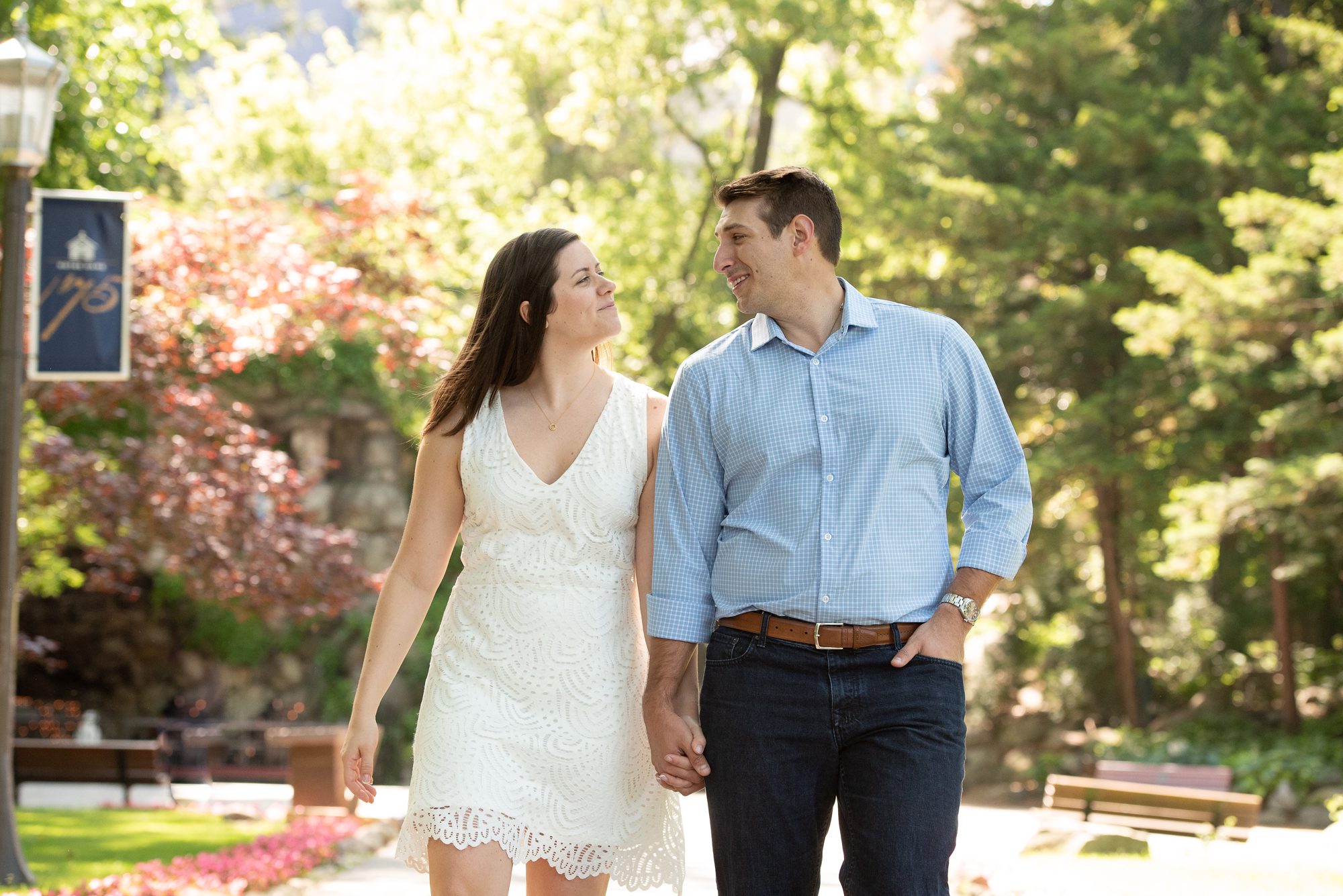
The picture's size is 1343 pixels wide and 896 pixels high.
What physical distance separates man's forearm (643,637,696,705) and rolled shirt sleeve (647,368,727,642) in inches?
1.1

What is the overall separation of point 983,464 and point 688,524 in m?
0.71

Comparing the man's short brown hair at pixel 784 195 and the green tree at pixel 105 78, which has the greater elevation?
the green tree at pixel 105 78

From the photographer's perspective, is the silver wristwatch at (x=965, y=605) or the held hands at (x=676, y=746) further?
the held hands at (x=676, y=746)

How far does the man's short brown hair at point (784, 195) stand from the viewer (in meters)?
3.14

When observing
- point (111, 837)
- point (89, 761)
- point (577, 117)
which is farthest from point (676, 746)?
point (577, 117)

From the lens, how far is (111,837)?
9219 mm

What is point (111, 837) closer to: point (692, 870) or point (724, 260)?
point (692, 870)

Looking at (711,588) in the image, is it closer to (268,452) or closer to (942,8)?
(268,452)

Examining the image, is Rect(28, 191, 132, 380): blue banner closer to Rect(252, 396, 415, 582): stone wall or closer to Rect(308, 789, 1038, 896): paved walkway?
Rect(308, 789, 1038, 896): paved walkway

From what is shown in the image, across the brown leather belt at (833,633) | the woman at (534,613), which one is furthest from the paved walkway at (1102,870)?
the brown leather belt at (833,633)

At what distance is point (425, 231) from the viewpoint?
12008 mm

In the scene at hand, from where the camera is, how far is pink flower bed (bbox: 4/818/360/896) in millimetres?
6539

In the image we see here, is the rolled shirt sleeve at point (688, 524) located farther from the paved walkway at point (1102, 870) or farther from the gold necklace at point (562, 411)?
the paved walkway at point (1102, 870)

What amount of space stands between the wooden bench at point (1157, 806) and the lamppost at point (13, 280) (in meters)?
8.93
